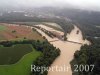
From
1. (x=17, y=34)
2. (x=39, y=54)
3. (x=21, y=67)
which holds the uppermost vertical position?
(x=21, y=67)

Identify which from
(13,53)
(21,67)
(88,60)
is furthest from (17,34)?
(88,60)

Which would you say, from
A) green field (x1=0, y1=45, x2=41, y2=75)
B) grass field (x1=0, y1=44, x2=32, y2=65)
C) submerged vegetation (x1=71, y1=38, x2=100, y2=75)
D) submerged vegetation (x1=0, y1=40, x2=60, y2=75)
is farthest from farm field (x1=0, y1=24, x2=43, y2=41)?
submerged vegetation (x1=71, y1=38, x2=100, y2=75)

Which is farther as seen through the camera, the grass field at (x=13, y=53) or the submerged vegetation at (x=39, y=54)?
the grass field at (x=13, y=53)

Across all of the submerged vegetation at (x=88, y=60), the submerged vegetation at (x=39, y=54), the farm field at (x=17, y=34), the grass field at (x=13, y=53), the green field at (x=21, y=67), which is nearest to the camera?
the green field at (x=21, y=67)

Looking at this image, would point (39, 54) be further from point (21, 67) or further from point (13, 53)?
point (21, 67)

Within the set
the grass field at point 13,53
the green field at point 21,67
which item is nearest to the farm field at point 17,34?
the grass field at point 13,53

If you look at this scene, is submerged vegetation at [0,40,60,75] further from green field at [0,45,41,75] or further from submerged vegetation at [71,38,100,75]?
submerged vegetation at [71,38,100,75]

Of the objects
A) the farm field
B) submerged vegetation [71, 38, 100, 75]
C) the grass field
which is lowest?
the farm field

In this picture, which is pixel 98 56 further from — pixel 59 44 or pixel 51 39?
pixel 51 39

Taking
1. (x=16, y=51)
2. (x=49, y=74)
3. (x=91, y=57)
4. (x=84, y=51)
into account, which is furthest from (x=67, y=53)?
(x=49, y=74)

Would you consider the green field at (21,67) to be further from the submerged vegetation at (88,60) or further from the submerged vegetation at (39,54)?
the submerged vegetation at (88,60)

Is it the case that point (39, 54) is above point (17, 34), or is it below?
above
